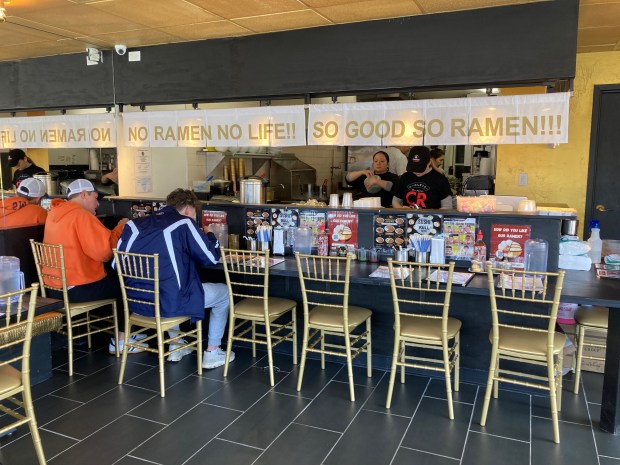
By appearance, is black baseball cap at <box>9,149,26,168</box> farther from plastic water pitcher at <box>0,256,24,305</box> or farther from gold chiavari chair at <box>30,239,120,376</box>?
plastic water pitcher at <box>0,256,24,305</box>

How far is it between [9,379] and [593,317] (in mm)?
3639

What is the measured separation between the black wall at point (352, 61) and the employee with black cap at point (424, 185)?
1099 mm

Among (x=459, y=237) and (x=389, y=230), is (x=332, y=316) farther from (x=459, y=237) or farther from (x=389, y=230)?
(x=459, y=237)

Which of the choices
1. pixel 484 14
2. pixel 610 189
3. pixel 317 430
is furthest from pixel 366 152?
pixel 317 430

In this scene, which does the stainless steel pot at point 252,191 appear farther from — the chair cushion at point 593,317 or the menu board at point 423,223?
the chair cushion at point 593,317

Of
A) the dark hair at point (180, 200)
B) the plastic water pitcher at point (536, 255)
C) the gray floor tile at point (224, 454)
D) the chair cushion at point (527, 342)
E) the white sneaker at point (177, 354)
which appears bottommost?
the gray floor tile at point (224, 454)

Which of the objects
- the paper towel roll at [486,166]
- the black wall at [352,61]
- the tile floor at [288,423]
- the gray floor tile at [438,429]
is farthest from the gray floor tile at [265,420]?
the paper towel roll at [486,166]

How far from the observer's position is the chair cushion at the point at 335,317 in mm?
3588

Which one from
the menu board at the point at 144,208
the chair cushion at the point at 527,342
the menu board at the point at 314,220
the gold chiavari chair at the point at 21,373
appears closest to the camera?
the gold chiavari chair at the point at 21,373

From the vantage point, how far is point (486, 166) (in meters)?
6.77

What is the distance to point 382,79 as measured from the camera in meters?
4.23

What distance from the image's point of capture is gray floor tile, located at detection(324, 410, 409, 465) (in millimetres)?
2824

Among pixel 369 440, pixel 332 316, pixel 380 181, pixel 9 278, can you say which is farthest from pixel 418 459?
pixel 380 181

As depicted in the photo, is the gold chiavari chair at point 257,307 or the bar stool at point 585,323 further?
the gold chiavari chair at point 257,307
